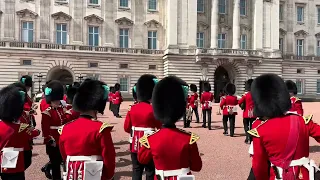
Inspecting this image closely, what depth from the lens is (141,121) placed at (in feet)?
15.1

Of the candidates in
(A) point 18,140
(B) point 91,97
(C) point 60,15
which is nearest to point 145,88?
(B) point 91,97

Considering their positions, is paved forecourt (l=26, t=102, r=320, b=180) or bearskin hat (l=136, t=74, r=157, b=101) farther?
paved forecourt (l=26, t=102, r=320, b=180)

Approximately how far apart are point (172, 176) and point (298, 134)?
1099 millimetres

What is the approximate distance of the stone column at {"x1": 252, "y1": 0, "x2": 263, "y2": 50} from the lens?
3278 centimetres

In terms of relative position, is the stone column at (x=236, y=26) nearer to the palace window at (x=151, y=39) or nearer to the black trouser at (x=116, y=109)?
the palace window at (x=151, y=39)

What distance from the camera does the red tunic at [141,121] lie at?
15.0 feet

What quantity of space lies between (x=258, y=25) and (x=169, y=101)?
106 ft

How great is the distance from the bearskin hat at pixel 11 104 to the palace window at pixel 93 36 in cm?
2646

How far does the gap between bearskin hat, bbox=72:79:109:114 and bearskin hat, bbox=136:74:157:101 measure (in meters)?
1.47

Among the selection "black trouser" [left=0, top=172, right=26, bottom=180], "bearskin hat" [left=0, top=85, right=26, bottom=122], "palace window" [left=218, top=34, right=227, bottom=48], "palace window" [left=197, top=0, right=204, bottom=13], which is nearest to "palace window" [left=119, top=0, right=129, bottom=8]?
"palace window" [left=197, top=0, right=204, bottom=13]

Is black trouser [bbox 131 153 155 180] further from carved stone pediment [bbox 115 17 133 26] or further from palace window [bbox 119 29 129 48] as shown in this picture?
carved stone pediment [bbox 115 17 133 26]

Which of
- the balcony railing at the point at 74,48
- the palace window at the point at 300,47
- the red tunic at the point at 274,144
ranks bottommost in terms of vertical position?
the red tunic at the point at 274,144

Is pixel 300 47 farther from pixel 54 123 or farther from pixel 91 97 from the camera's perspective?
pixel 91 97

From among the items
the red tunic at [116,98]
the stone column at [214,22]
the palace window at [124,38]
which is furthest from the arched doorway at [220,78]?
the red tunic at [116,98]
